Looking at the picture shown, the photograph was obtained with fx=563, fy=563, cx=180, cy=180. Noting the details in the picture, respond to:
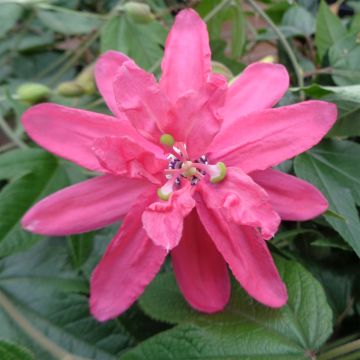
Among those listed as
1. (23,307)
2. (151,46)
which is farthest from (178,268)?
(151,46)

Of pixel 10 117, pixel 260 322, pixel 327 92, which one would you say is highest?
pixel 327 92

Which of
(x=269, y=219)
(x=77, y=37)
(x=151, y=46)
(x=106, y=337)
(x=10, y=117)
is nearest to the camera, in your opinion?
(x=269, y=219)

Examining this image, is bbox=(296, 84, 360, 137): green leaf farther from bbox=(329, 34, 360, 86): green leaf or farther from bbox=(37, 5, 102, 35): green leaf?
bbox=(37, 5, 102, 35): green leaf

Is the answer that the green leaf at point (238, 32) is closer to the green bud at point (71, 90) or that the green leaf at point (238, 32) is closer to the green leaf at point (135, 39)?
the green leaf at point (135, 39)

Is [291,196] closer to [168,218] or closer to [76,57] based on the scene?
[168,218]

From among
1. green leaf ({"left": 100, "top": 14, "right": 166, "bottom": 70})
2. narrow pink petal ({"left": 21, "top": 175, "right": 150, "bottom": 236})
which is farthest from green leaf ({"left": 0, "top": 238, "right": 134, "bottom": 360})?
green leaf ({"left": 100, "top": 14, "right": 166, "bottom": 70})

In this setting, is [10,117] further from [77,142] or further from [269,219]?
[269,219]

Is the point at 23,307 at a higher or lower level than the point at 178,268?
lower

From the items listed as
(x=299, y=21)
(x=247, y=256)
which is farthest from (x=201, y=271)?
(x=299, y=21)
